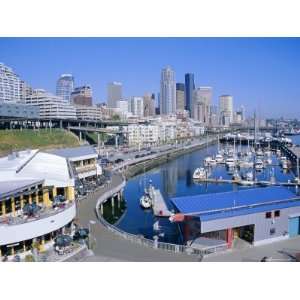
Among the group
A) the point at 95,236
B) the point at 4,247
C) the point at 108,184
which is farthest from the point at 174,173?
the point at 4,247

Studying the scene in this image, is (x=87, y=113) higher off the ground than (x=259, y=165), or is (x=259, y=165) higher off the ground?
(x=87, y=113)

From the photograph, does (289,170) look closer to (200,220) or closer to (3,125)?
(200,220)

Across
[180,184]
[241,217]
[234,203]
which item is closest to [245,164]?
[180,184]

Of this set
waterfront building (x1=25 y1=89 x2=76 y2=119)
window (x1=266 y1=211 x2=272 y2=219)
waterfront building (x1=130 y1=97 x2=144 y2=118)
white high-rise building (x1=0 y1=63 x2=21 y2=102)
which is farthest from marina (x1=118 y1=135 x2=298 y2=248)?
waterfront building (x1=130 y1=97 x2=144 y2=118)

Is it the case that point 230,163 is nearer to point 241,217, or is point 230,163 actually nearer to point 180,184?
point 180,184

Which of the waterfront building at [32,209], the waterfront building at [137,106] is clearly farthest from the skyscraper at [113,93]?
the waterfront building at [32,209]

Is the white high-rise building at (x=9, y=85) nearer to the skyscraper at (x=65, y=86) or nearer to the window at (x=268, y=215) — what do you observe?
the skyscraper at (x=65, y=86)

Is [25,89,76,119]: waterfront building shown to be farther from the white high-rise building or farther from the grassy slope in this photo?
the grassy slope
